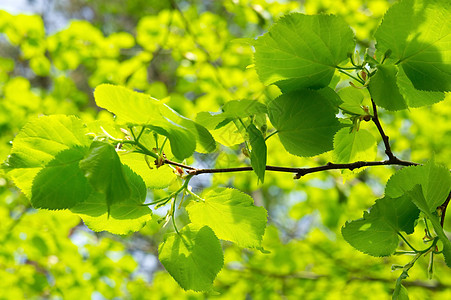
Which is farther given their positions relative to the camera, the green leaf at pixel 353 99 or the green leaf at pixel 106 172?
the green leaf at pixel 353 99

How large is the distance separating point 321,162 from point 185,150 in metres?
2.32

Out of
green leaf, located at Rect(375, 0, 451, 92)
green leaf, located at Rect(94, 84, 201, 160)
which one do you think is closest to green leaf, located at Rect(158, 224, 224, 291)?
green leaf, located at Rect(94, 84, 201, 160)

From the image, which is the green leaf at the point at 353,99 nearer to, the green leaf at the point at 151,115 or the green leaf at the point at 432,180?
the green leaf at the point at 432,180

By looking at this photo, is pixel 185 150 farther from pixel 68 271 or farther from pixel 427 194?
pixel 68 271

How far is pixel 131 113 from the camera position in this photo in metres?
0.46

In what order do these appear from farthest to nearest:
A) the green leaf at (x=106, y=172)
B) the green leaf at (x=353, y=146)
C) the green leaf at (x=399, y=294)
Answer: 1. the green leaf at (x=353, y=146)
2. the green leaf at (x=399, y=294)
3. the green leaf at (x=106, y=172)

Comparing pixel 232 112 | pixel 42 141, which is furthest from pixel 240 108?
pixel 42 141

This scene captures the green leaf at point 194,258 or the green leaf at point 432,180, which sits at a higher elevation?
the green leaf at point 432,180

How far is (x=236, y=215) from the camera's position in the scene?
22.6 inches

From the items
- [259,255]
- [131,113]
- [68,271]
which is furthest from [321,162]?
[131,113]

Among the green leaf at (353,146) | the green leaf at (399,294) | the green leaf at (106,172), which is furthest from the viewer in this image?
the green leaf at (353,146)

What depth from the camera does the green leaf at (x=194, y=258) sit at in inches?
21.4

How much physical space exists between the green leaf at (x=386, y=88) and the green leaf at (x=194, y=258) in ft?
0.90

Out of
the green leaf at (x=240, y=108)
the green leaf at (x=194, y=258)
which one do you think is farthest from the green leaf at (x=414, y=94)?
the green leaf at (x=194, y=258)
